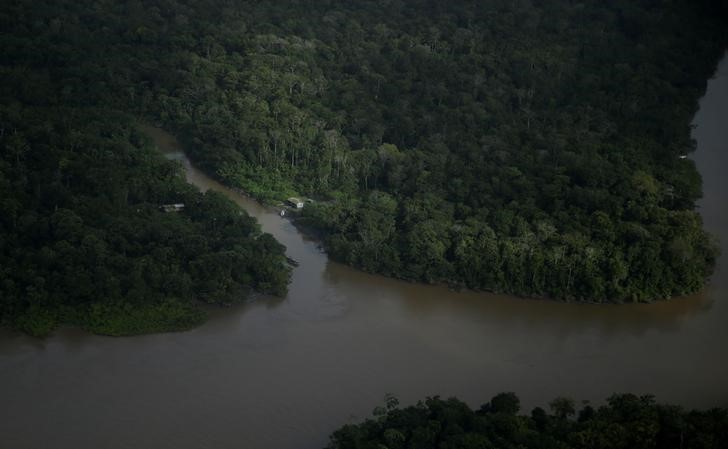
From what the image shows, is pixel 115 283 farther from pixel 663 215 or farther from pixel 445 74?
pixel 445 74

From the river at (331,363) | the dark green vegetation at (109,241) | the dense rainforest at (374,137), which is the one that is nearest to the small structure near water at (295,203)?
the dense rainforest at (374,137)

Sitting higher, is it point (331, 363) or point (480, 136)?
point (480, 136)

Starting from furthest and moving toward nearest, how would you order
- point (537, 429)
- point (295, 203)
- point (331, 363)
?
1. point (295, 203)
2. point (331, 363)
3. point (537, 429)

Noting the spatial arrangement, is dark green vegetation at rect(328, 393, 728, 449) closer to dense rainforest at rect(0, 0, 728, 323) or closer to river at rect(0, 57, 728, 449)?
river at rect(0, 57, 728, 449)

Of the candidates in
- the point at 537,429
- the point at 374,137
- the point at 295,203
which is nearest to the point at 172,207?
the point at 295,203

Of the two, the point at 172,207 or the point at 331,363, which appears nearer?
the point at 331,363

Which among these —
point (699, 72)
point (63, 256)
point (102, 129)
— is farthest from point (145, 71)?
point (699, 72)

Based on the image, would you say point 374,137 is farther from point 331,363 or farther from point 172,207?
point 331,363
